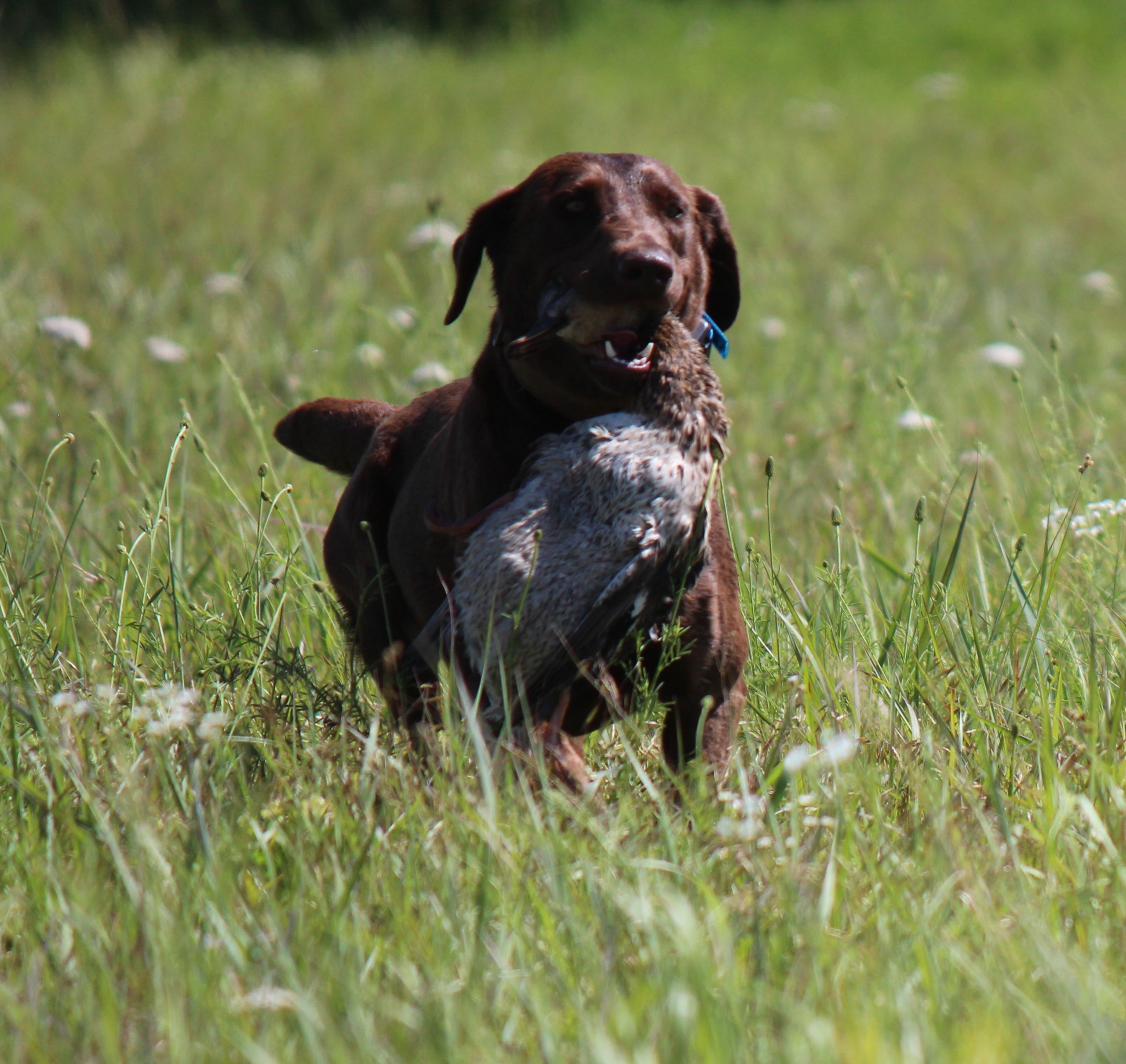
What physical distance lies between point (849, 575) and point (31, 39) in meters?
15.0

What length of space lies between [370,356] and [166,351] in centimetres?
91

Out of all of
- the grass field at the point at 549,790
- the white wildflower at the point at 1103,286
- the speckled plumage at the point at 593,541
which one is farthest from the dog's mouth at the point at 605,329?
the white wildflower at the point at 1103,286

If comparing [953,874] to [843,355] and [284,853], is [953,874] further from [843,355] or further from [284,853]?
[843,355]

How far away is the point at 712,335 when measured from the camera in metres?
2.79

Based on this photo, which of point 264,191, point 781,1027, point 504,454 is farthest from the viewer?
point 264,191

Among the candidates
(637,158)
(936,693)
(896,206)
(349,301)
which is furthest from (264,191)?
(936,693)

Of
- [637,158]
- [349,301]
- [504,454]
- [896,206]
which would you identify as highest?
[637,158]

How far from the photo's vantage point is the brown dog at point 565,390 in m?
2.44

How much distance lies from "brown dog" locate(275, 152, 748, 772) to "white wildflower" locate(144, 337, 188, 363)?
84.8 inches

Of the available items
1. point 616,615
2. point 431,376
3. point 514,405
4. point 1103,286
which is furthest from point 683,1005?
point 1103,286

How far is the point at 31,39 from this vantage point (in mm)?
15000

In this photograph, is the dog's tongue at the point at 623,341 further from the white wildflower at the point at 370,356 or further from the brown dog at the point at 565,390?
the white wildflower at the point at 370,356

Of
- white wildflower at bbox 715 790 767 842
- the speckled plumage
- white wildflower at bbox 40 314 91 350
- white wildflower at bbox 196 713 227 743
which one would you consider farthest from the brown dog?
white wildflower at bbox 40 314 91 350

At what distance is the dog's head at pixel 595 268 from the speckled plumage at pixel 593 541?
0.44 feet
